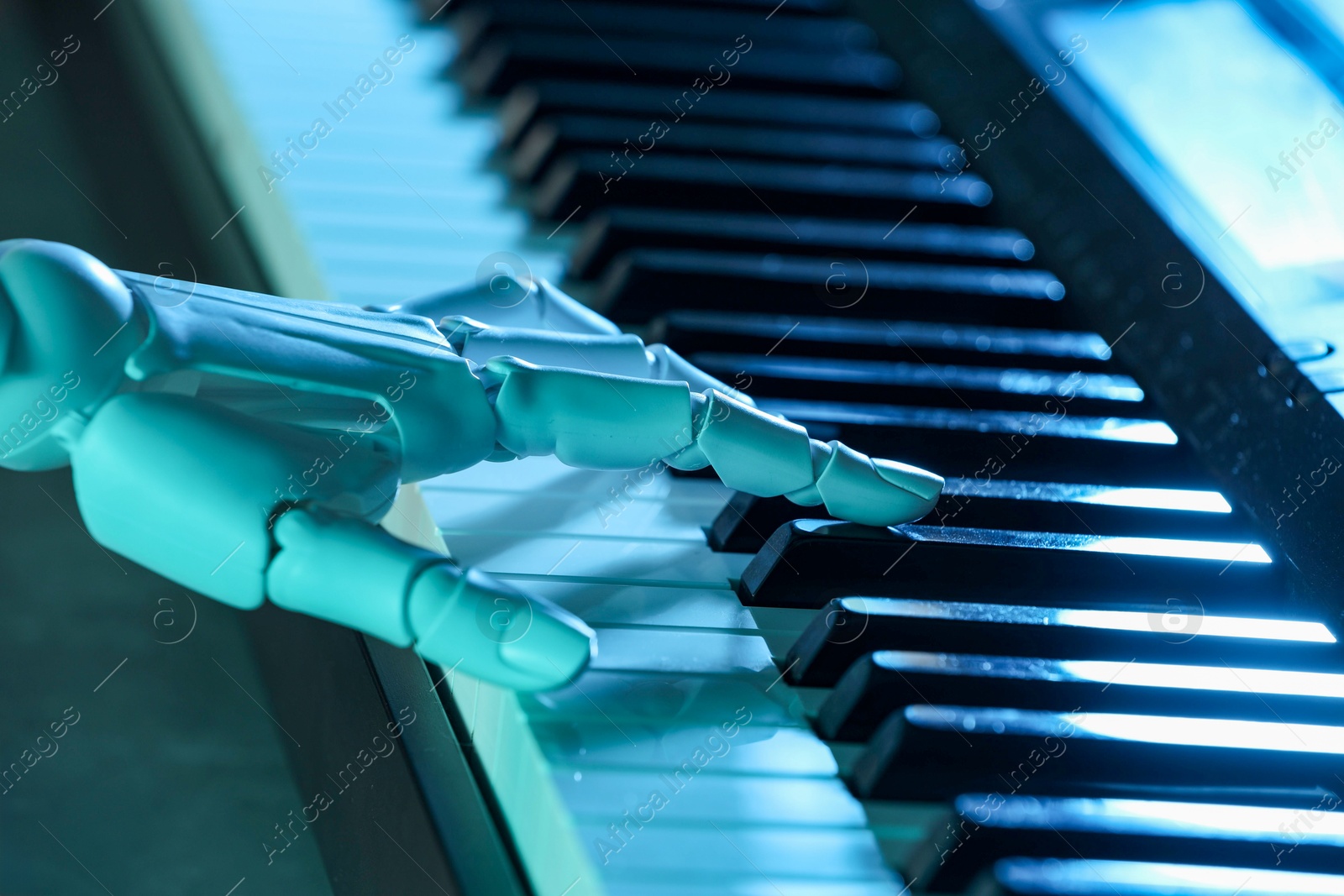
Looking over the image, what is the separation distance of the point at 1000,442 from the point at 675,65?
3.62 ft

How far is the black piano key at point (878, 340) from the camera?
1.87m

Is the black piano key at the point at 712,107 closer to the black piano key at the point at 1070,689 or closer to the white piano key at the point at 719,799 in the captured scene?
the black piano key at the point at 1070,689

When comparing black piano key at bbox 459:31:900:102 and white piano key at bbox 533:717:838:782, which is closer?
white piano key at bbox 533:717:838:782

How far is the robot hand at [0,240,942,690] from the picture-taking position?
1050 millimetres

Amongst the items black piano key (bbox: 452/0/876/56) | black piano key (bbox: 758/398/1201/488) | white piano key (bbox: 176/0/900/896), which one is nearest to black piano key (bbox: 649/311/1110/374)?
black piano key (bbox: 758/398/1201/488)

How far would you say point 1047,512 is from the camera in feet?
5.30

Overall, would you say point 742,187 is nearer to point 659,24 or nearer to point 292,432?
point 659,24

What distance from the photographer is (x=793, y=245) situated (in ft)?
6.92

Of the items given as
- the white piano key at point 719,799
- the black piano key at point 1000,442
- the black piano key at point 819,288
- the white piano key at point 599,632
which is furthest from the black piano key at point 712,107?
the white piano key at point 719,799
